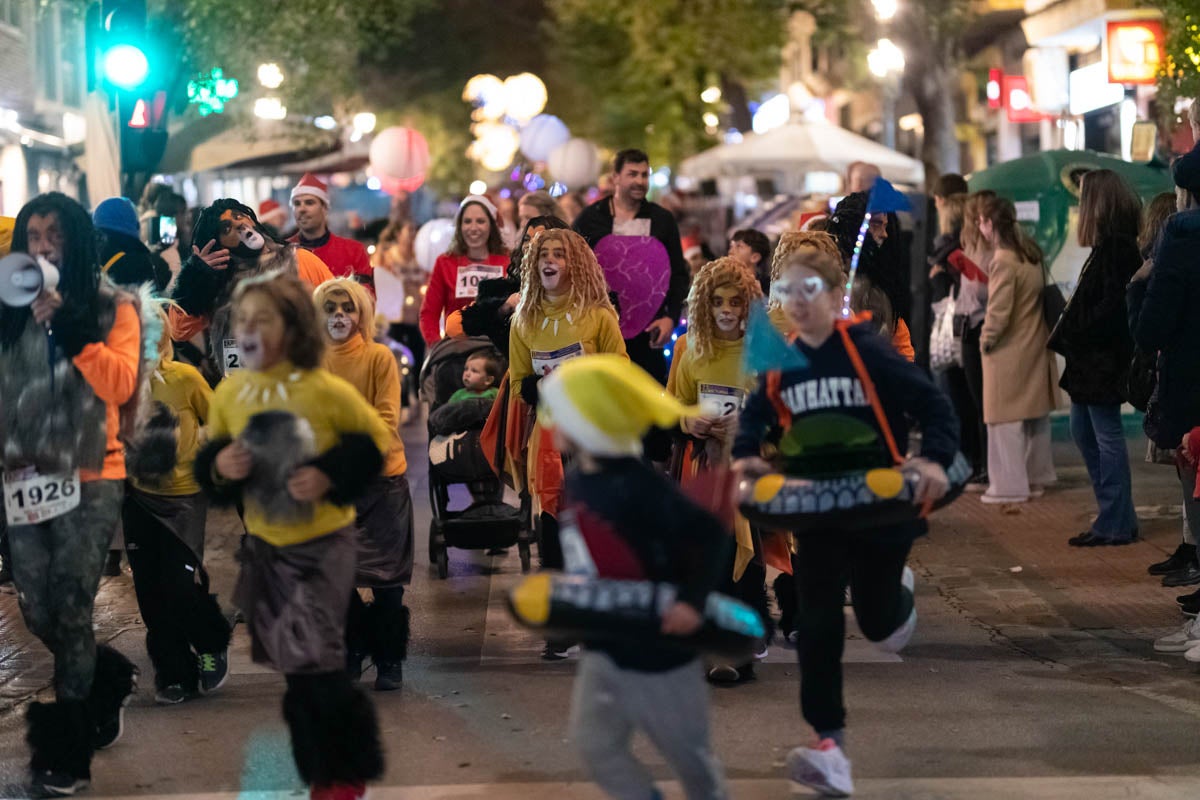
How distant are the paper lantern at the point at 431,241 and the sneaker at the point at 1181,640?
9.74 meters

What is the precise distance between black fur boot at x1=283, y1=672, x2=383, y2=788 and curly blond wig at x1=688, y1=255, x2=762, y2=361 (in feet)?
8.66

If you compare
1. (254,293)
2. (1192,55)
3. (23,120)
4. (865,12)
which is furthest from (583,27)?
(254,293)

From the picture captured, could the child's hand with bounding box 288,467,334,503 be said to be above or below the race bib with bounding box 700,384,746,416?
below

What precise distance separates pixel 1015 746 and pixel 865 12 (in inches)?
1029

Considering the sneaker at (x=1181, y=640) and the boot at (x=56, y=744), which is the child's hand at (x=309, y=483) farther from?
the sneaker at (x=1181, y=640)

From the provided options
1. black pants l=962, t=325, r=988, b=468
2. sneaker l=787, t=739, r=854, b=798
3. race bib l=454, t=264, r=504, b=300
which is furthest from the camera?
black pants l=962, t=325, r=988, b=468

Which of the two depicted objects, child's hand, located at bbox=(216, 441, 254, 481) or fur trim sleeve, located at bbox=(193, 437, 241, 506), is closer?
child's hand, located at bbox=(216, 441, 254, 481)

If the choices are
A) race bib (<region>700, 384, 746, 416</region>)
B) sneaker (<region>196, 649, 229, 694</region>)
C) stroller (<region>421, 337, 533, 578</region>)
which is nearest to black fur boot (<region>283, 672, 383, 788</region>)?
sneaker (<region>196, 649, 229, 694</region>)

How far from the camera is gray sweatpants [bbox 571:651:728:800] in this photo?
4719mm

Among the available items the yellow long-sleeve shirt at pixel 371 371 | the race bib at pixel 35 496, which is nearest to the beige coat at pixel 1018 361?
the yellow long-sleeve shirt at pixel 371 371

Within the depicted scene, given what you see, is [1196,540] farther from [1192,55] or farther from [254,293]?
[1192,55]

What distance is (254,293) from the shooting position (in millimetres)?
5547

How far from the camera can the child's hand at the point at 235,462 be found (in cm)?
550

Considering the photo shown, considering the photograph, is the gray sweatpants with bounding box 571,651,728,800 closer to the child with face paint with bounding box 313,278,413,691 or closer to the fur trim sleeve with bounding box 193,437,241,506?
the fur trim sleeve with bounding box 193,437,241,506
